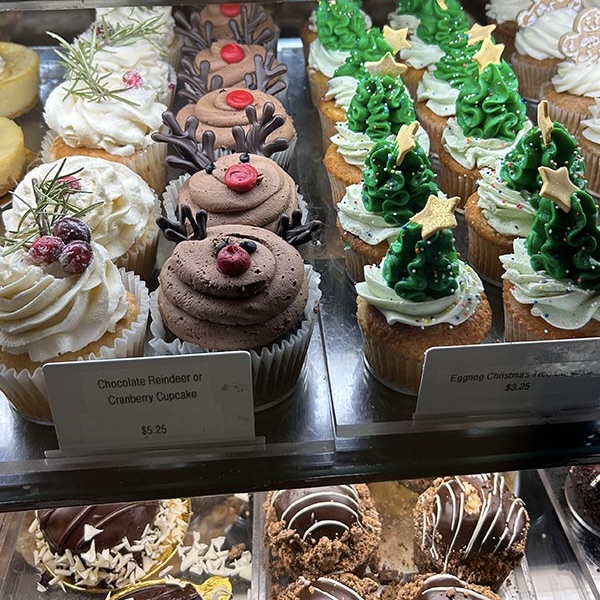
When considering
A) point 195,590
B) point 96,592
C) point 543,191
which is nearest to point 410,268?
point 543,191

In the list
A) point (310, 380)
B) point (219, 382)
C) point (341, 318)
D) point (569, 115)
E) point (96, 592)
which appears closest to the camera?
point (219, 382)

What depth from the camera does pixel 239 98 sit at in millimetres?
2633

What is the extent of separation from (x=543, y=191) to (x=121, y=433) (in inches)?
39.9

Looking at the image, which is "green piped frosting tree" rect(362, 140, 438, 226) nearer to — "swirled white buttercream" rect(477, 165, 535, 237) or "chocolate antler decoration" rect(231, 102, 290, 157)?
"swirled white buttercream" rect(477, 165, 535, 237)

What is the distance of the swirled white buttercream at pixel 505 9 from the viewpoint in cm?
311

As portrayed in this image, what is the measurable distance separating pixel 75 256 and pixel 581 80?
2001 millimetres

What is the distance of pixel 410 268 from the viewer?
69.7 inches

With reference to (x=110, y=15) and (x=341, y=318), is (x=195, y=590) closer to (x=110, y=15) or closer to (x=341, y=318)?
(x=341, y=318)

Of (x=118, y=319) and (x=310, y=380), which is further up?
(x=118, y=319)

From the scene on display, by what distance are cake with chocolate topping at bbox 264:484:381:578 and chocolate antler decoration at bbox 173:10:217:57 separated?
5.89 feet

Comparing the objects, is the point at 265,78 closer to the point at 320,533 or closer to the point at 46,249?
the point at 46,249

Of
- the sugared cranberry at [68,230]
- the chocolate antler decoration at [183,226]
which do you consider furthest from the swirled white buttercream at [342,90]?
the sugared cranberry at [68,230]

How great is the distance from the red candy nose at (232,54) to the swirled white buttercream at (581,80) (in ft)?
3.91

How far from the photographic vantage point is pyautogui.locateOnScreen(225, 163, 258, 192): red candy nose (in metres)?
2.16
